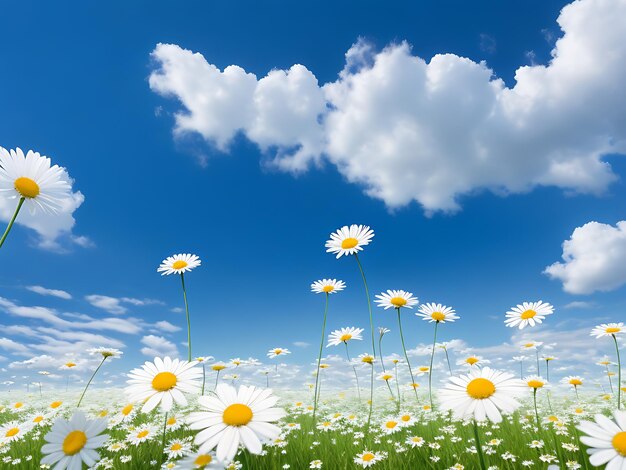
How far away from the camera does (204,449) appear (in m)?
2.16

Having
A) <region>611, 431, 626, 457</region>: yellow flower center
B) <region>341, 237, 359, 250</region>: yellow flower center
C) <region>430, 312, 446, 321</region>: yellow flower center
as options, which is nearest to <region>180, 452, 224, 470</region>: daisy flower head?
<region>611, 431, 626, 457</region>: yellow flower center

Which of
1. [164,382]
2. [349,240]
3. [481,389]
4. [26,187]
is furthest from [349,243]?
[26,187]

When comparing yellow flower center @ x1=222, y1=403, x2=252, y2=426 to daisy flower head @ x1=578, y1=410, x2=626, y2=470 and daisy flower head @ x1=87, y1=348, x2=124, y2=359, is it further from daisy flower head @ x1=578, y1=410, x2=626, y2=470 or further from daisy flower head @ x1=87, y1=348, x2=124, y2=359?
daisy flower head @ x1=87, y1=348, x2=124, y2=359

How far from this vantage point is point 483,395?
281 centimetres

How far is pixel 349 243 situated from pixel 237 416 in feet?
14.7

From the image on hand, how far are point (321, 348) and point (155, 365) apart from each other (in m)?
3.33

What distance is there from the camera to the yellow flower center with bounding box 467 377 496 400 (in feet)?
9.24

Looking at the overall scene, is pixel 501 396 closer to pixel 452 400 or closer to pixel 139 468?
pixel 452 400

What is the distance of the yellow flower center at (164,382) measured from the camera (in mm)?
3004

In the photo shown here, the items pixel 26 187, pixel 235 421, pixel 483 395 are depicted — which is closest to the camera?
pixel 235 421

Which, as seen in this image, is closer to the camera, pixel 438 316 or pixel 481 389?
pixel 481 389

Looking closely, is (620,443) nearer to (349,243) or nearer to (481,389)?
(481,389)

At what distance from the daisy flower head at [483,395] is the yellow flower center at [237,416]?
3.99 ft

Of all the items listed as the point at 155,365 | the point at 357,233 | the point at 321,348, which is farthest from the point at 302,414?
the point at 155,365
